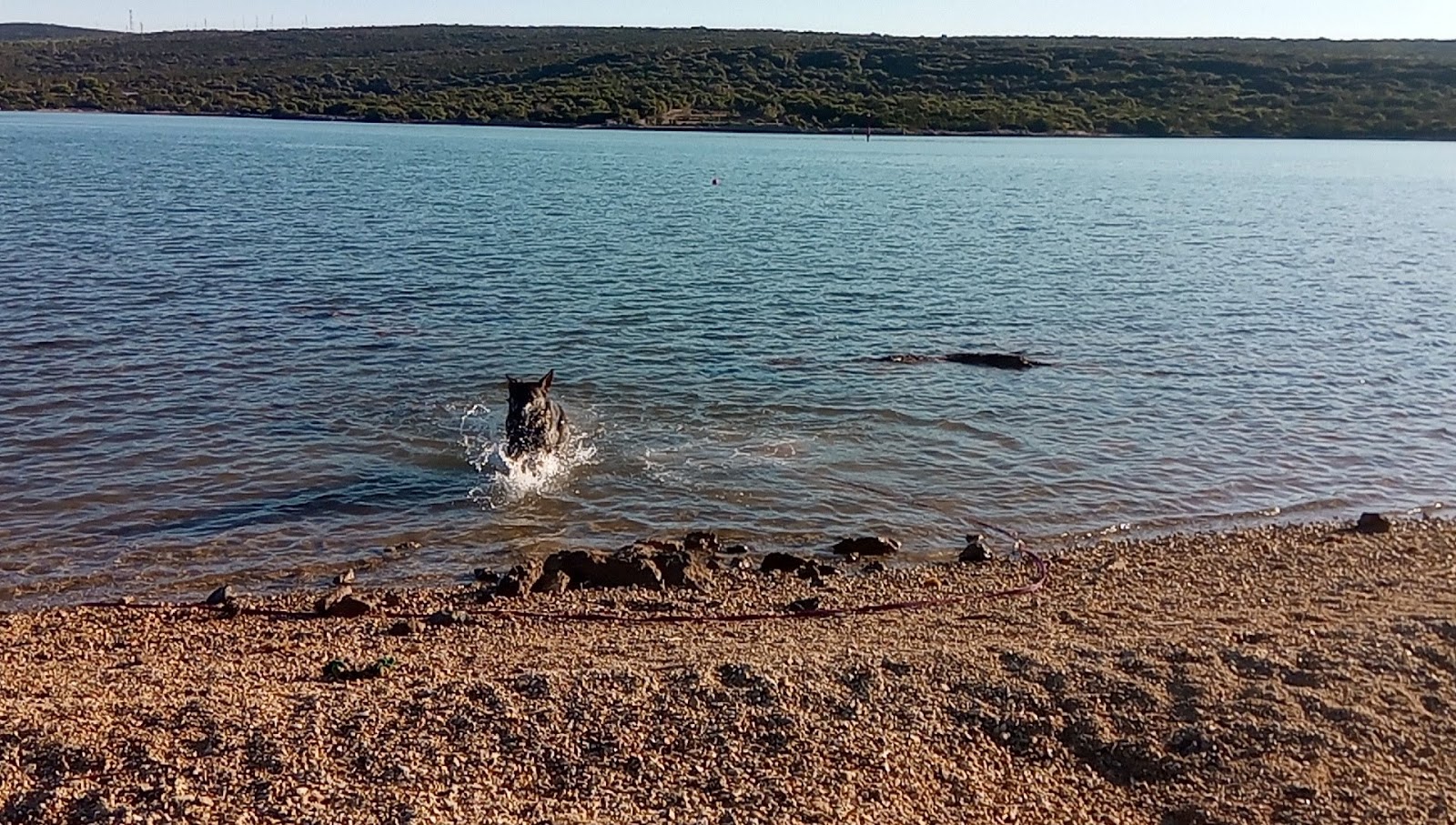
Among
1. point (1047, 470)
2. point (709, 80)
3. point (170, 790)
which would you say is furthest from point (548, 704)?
point (709, 80)

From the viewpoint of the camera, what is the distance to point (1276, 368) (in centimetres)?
2053

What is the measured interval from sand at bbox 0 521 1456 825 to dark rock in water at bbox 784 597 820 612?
30 cm

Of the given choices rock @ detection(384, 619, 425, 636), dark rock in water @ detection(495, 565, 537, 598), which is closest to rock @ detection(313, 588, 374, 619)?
rock @ detection(384, 619, 425, 636)

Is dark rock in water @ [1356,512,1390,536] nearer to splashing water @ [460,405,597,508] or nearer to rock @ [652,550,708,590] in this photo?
rock @ [652,550,708,590]

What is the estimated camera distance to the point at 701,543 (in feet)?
38.4

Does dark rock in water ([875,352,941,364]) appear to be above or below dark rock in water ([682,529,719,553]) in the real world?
above

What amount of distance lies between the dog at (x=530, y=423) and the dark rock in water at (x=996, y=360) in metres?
8.40

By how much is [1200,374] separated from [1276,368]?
5.54ft

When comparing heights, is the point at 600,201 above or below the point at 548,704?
above

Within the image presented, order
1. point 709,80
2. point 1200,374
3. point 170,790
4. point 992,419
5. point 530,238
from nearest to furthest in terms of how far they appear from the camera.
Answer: point 170,790, point 992,419, point 1200,374, point 530,238, point 709,80

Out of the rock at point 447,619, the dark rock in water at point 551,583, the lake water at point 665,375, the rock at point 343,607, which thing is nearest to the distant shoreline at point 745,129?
the lake water at point 665,375

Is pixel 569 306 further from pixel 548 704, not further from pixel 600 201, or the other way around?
pixel 600 201

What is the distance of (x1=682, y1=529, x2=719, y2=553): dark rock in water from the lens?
38.0 ft

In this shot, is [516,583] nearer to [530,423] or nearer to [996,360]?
[530,423]
